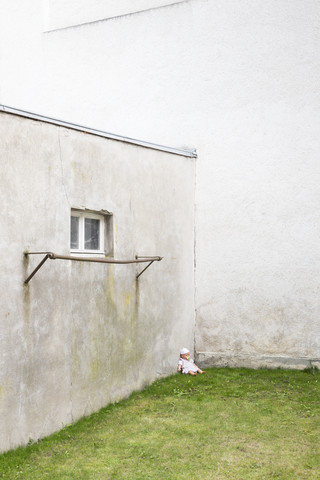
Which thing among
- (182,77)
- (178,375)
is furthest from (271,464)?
(182,77)

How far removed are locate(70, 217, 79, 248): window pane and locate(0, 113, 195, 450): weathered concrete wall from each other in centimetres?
25

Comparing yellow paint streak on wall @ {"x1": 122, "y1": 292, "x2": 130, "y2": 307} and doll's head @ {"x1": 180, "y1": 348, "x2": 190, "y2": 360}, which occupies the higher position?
yellow paint streak on wall @ {"x1": 122, "y1": 292, "x2": 130, "y2": 307}

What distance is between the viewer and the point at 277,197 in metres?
8.76

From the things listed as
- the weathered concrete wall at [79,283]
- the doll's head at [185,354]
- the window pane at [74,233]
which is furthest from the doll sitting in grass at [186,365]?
the window pane at [74,233]

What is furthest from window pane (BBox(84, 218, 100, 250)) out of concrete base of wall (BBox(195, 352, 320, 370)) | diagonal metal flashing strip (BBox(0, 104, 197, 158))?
concrete base of wall (BBox(195, 352, 320, 370))

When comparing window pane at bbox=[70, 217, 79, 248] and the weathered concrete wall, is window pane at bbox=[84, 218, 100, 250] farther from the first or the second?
the weathered concrete wall

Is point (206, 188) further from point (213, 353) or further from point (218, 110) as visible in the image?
point (213, 353)

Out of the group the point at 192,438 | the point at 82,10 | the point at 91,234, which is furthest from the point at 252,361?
the point at 82,10

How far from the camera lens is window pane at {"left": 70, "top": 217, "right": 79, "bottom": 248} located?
6527 mm

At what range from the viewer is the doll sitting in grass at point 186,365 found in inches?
334

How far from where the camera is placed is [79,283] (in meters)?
6.36

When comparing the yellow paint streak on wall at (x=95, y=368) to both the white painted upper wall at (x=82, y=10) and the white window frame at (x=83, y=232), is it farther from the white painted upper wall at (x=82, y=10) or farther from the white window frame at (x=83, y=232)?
the white painted upper wall at (x=82, y=10)

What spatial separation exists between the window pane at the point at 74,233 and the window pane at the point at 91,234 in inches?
6.6

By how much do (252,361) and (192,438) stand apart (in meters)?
3.24
